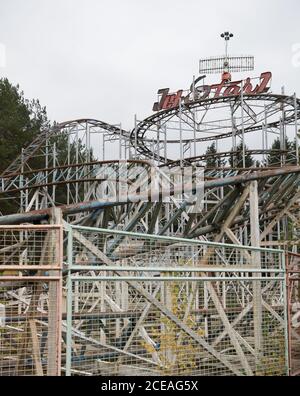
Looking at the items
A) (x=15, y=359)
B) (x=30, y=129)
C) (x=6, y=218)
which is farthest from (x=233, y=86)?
(x=30, y=129)

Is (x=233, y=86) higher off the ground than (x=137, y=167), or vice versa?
(x=233, y=86)

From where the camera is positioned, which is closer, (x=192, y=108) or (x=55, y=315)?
(x=55, y=315)

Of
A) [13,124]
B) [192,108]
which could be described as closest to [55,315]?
[192,108]

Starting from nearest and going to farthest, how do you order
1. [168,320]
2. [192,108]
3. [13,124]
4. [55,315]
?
[55,315]
[168,320]
[192,108]
[13,124]

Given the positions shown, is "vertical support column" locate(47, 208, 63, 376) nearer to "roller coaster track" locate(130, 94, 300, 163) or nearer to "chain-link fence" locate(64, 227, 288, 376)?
"chain-link fence" locate(64, 227, 288, 376)

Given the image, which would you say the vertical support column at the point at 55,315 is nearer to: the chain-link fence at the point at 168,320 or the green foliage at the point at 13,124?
the chain-link fence at the point at 168,320

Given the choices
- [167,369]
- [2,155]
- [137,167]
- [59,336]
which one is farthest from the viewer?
[2,155]

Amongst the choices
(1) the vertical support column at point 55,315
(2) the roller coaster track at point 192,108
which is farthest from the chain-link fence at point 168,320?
(2) the roller coaster track at point 192,108

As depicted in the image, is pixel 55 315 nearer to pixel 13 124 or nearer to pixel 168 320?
pixel 168 320

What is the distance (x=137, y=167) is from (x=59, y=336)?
27.7 ft

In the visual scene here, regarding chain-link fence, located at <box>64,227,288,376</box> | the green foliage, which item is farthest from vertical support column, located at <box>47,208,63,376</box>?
the green foliage

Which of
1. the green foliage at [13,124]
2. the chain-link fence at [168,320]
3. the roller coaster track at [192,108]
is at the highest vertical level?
the green foliage at [13,124]
